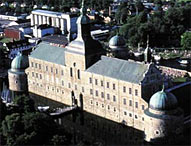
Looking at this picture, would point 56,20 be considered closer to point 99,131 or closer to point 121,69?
point 121,69

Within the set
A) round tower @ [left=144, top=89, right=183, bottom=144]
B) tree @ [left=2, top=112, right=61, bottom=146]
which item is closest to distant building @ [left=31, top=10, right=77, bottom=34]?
round tower @ [left=144, top=89, right=183, bottom=144]

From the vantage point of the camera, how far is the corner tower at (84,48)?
233 ft

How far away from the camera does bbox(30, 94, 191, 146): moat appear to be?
61344 mm

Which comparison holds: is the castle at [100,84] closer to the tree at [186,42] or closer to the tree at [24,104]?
the tree at [24,104]

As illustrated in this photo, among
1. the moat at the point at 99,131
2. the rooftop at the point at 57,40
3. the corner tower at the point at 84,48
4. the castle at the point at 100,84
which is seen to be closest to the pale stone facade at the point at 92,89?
the castle at the point at 100,84

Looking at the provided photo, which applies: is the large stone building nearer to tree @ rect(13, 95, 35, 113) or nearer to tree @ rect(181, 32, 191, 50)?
tree @ rect(181, 32, 191, 50)

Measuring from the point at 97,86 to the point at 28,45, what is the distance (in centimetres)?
4775

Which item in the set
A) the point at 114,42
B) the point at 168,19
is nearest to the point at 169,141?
the point at 114,42

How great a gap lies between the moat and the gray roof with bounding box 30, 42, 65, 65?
397 inches

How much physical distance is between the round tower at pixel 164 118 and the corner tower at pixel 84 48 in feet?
50.2

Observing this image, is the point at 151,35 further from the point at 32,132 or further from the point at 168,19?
the point at 32,132

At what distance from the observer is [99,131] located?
6588cm

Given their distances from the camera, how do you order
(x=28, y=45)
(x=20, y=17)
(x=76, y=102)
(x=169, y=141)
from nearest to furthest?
(x=169, y=141), (x=76, y=102), (x=28, y=45), (x=20, y=17)

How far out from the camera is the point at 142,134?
207 ft
